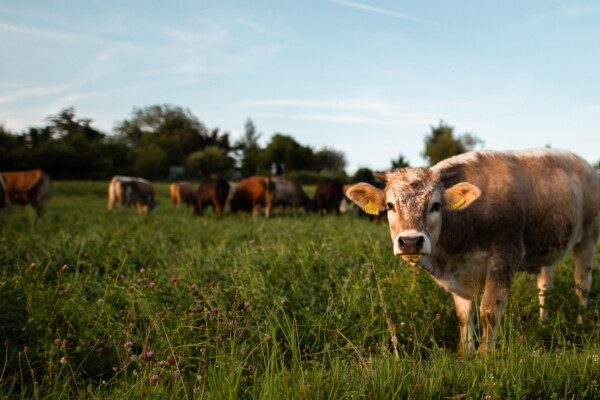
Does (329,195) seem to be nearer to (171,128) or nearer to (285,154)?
(285,154)

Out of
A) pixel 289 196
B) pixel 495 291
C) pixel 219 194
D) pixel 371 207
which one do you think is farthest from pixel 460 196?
pixel 289 196

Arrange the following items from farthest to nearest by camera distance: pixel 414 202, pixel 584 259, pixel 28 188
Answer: pixel 28 188 < pixel 584 259 < pixel 414 202

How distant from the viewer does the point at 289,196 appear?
2133 cm

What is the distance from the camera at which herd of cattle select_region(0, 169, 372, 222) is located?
16562 mm

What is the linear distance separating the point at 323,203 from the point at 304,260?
49.9 feet

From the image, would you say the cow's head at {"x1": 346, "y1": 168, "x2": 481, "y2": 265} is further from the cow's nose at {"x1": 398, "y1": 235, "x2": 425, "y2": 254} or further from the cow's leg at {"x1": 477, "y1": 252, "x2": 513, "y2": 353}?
the cow's leg at {"x1": 477, "y1": 252, "x2": 513, "y2": 353}

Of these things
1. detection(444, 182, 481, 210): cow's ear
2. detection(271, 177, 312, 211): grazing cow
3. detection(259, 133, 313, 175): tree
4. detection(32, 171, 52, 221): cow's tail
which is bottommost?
detection(271, 177, 312, 211): grazing cow

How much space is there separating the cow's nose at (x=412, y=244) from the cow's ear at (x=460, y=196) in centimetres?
67

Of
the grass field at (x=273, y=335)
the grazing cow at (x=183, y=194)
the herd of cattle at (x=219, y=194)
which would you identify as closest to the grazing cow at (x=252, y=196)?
the herd of cattle at (x=219, y=194)

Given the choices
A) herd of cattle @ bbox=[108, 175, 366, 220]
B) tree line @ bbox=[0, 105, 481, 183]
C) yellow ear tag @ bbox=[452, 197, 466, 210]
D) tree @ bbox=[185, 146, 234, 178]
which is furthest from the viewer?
tree @ bbox=[185, 146, 234, 178]

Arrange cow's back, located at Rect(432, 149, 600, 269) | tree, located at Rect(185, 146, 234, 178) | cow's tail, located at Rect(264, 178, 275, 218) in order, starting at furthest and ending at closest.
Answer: tree, located at Rect(185, 146, 234, 178), cow's tail, located at Rect(264, 178, 275, 218), cow's back, located at Rect(432, 149, 600, 269)

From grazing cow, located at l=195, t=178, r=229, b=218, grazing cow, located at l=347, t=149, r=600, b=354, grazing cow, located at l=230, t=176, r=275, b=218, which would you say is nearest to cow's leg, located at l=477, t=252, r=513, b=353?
grazing cow, located at l=347, t=149, r=600, b=354

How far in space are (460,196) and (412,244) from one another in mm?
765

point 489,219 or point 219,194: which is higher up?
point 489,219
